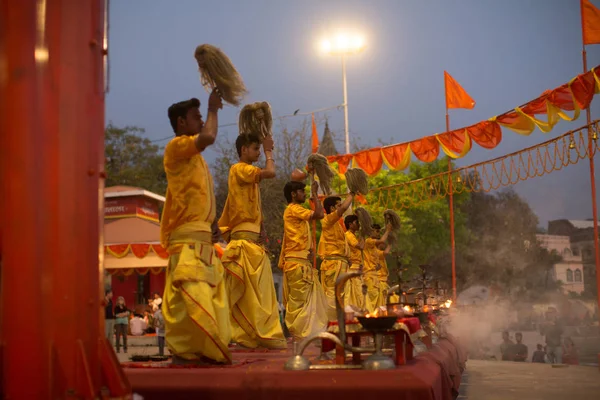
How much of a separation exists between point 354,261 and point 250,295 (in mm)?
6092

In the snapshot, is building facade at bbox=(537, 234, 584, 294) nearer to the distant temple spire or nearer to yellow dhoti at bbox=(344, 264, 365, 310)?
the distant temple spire

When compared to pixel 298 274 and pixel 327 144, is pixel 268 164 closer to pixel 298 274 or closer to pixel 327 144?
pixel 298 274

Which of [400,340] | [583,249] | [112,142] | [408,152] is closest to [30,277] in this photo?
[400,340]

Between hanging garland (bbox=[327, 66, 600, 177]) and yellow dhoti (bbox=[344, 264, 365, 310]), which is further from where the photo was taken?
yellow dhoti (bbox=[344, 264, 365, 310])

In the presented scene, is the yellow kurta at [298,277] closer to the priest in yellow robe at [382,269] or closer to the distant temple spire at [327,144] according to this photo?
the priest in yellow robe at [382,269]

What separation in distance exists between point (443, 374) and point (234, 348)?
246cm

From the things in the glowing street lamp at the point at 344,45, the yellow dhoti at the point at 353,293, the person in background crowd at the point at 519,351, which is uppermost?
the glowing street lamp at the point at 344,45

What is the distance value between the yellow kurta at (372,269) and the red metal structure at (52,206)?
1023 centimetres

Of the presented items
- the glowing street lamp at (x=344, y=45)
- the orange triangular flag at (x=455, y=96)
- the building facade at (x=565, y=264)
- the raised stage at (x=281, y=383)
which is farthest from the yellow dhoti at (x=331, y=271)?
the building facade at (x=565, y=264)

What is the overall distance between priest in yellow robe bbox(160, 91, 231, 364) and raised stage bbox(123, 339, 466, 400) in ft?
1.05

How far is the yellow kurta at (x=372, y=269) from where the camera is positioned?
12.9 m

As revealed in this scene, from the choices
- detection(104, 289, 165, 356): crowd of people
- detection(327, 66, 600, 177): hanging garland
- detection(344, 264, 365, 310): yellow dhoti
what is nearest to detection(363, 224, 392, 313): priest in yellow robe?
detection(344, 264, 365, 310): yellow dhoti

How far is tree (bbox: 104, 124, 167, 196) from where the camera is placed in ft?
126

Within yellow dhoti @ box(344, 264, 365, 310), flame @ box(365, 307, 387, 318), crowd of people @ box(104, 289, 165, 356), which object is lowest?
crowd of people @ box(104, 289, 165, 356)
